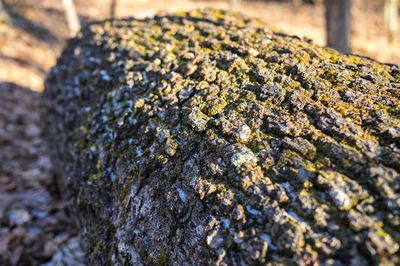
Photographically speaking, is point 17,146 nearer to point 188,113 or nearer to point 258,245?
point 188,113

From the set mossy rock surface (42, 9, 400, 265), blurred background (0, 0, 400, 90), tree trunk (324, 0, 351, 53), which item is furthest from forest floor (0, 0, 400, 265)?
mossy rock surface (42, 9, 400, 265)

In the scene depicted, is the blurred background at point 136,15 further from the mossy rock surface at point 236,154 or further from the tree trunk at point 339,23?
the mossy rock surface at point 236,154

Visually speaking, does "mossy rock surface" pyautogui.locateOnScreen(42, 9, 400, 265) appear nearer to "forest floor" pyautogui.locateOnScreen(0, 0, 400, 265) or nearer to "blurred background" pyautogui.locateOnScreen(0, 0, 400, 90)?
"forest floor" pyautogui.locateOnScreen(0, 0, 400, 265)

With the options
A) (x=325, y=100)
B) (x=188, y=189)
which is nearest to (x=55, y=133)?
(x=188, y=189)

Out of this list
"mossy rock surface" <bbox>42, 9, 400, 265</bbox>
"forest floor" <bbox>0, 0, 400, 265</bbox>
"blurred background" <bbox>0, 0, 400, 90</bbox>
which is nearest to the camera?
A: "mossy rock surface" <bbox>42, 9, 400, 265</bbox>

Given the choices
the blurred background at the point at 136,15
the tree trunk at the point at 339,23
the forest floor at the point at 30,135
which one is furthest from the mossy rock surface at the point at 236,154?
the tree trunk at the point at 339,23

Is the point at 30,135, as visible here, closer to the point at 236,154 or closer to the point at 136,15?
the point at 236,154

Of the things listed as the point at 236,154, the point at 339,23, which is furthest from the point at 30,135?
the point at 339,23
